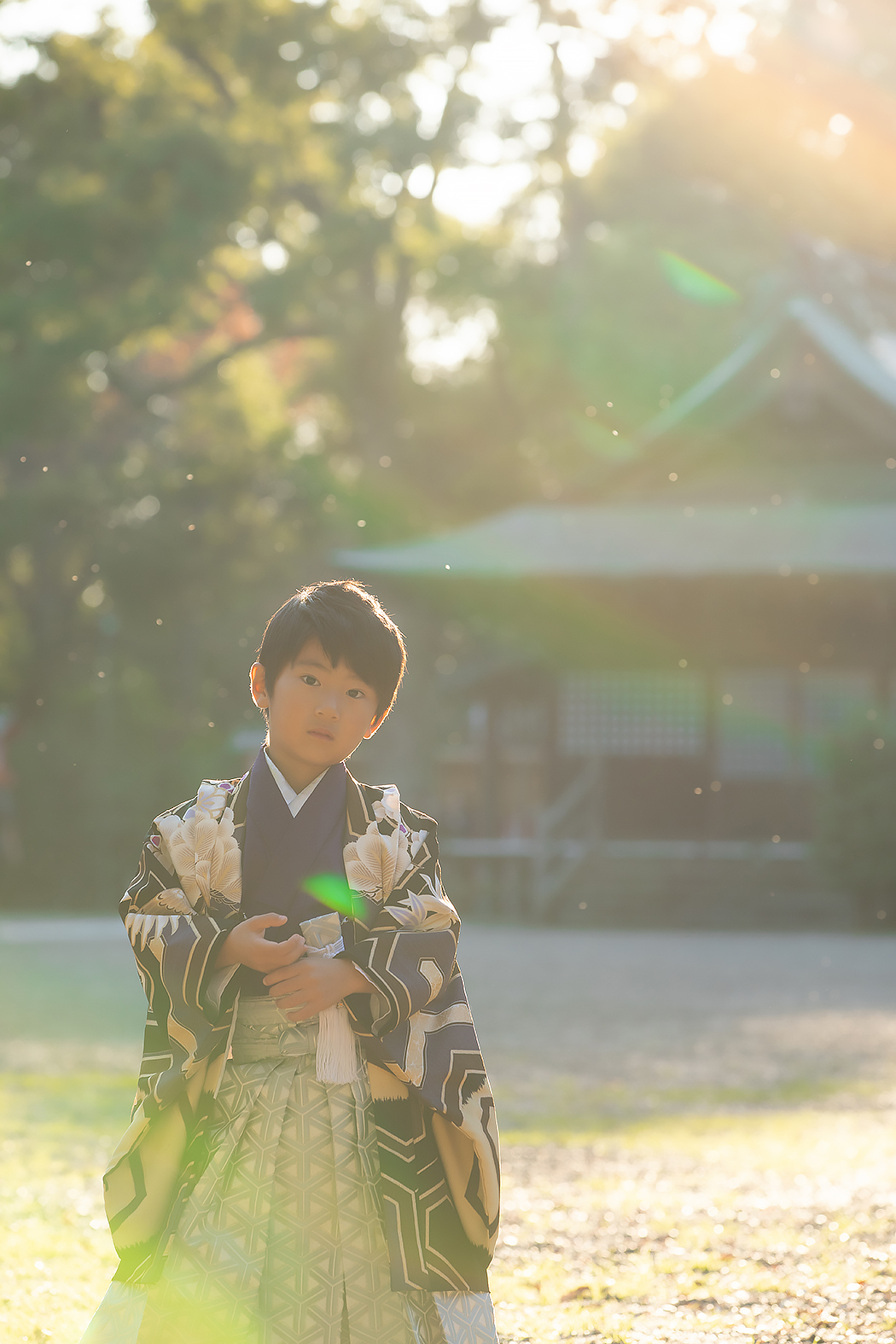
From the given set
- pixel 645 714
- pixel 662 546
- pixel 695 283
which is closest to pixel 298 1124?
pixel 662 546

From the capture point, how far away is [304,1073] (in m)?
2.13

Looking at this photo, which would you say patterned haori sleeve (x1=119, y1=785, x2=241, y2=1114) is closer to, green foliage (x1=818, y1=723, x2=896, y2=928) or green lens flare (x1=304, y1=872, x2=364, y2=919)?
green lens flare (x1=304, y1=872, x2=364, y2=919)

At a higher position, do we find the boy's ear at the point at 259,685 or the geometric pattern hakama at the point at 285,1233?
the boy's ear at the point at 259,685

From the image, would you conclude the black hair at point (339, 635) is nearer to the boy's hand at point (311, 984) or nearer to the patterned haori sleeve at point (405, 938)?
the patterned haori sleeve at point (405, 938)

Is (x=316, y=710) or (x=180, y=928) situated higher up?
(x=316, y=710)

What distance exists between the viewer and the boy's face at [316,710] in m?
2.21

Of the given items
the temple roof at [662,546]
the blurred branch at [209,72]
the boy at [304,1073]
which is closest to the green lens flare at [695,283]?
the blurred branch at [209,72]

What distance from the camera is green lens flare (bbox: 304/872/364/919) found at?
7.11 ft

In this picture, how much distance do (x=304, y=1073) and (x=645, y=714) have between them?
12.3 meters

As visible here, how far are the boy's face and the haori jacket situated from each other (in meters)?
0.13

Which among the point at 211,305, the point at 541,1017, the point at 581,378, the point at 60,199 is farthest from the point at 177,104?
the point at 541,1017

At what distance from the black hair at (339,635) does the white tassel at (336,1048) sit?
472 mm

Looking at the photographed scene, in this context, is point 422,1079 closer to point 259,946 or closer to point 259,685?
point 259,946

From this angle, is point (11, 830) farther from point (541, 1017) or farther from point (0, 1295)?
point (0, 1295)
